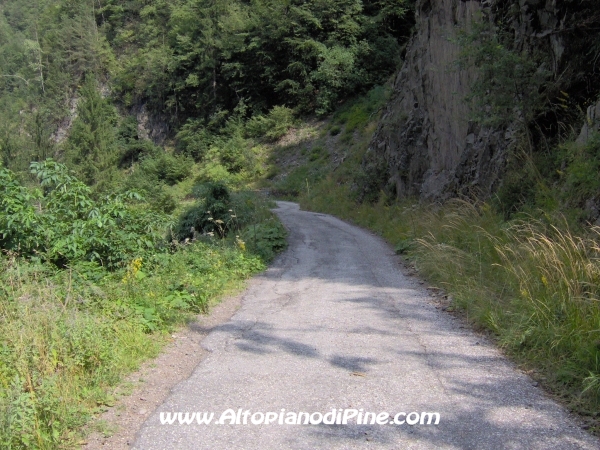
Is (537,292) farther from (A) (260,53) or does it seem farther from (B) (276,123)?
(A) (260,53)

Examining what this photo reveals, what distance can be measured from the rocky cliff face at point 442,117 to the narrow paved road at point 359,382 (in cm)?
646

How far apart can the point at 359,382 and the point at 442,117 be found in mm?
14935

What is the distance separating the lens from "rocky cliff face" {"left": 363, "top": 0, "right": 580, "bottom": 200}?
40.5 ft

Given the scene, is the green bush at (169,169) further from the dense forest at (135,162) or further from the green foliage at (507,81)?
the green foliage at (507,81)

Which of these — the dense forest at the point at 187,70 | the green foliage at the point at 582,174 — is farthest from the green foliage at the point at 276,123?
the green foliage at the point at 582,174

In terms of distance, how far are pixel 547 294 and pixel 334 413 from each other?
3.13m

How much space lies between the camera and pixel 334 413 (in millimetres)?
4453

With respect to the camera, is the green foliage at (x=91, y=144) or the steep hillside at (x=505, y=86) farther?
the green foliage at (x=91, y=144)

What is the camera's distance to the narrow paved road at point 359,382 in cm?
406

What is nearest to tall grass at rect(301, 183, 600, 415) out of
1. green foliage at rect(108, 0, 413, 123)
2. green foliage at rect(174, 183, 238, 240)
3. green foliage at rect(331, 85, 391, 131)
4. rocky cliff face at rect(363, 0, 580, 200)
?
rocky cliff face at rect(363, 0, 580, 200)

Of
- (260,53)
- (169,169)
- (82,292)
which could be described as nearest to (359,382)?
(82,292)

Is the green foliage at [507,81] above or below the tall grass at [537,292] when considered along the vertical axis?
above

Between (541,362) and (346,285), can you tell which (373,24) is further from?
(541,362)

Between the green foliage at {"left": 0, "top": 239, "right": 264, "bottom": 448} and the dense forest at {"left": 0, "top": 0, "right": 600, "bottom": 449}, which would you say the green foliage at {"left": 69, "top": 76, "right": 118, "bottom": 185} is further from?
the green foliage at {"left": 0, "top": 239, "right": 264, "bottom": 448}
